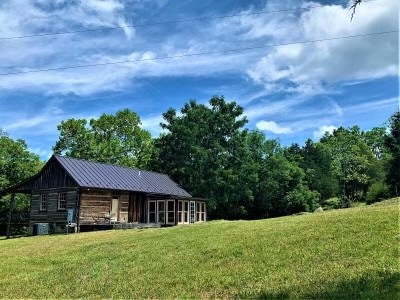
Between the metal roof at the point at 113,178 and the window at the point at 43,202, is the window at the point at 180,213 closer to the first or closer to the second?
the metal roof at the point at 113,178

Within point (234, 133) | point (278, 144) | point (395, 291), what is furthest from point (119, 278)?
point (278, 144)

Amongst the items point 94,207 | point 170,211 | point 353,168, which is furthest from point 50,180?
point 353,168

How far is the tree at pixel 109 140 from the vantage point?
53.4m

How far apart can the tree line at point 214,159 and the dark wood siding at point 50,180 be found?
13.8 m

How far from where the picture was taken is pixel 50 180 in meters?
34.3

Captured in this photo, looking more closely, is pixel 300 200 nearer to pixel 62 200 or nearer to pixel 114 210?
pixel 114 210

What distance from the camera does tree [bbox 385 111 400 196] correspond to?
5209 cm

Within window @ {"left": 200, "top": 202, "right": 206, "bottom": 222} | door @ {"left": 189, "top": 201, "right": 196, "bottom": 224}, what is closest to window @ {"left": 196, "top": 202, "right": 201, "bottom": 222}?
window @ {"left": 200, "top": 202, "right": 206, "bottom": 222}

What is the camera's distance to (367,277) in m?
9.47

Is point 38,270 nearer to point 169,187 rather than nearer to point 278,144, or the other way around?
Answer: point 169,187

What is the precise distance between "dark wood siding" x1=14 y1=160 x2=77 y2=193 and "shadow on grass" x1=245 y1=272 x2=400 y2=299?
25.0m

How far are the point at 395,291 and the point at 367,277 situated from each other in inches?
37.3

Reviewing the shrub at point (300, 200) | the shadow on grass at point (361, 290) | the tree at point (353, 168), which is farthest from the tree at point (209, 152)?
the shadow on grass at point (361, 290)

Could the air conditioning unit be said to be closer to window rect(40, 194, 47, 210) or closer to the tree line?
window rect(40, 194, 47, 210)
